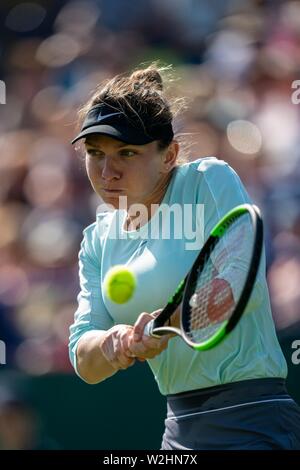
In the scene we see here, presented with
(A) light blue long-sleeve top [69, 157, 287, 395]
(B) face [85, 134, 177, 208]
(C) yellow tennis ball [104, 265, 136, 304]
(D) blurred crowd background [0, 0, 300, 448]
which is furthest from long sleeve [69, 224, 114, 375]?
(D) blurred crowd background [0, 0, 300, 448]

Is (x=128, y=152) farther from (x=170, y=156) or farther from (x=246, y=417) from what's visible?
(x=246, y=417)

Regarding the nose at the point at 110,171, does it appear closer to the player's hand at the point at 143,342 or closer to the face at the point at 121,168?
the face at the point at 121,168

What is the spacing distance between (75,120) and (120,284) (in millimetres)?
2395

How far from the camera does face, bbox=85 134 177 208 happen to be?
2732 mm

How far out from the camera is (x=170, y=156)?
2.83m

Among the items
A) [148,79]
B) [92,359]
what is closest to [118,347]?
[92,359]

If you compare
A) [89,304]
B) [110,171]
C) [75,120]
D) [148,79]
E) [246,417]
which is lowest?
[246,417]

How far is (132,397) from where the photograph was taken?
4395 millimetres

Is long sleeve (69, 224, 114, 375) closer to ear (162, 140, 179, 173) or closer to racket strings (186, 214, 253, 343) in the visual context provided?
ear (162, 140, 179, 173)

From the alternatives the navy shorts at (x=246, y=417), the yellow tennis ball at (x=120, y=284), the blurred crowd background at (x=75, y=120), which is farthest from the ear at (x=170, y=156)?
the blurred crowd background at (x=75, y=120)

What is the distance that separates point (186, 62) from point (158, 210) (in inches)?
94.4
